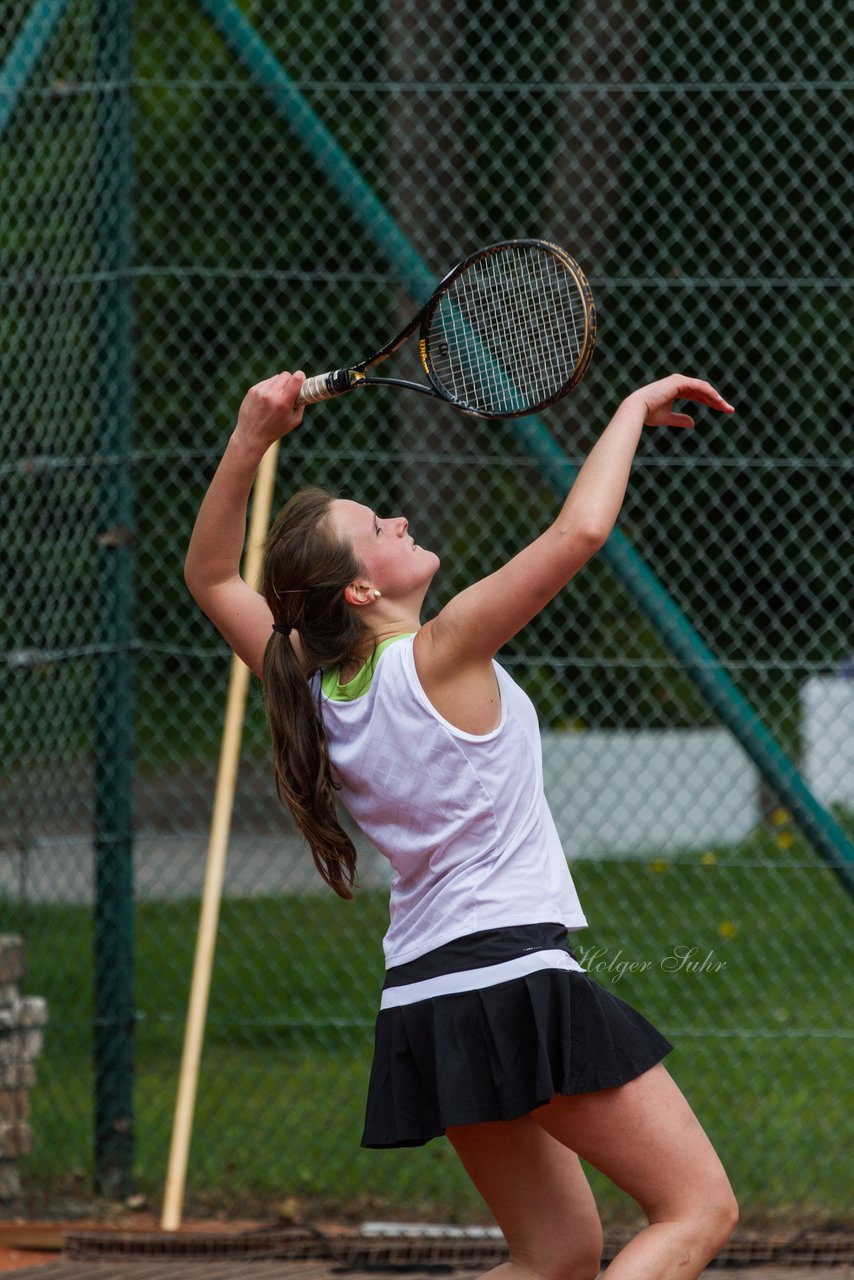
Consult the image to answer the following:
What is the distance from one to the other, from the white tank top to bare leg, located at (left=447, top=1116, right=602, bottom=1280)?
0.29 meters

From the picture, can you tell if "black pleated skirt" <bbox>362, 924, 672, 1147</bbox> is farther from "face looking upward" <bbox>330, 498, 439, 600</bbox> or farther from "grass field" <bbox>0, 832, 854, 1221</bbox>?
"grass field" <bbox>0, 832, 854, 1221</bbox>

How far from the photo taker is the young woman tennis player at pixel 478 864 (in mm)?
2100

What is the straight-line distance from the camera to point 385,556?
2.26 m

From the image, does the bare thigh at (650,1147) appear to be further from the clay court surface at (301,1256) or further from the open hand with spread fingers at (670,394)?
the clay court surface at (301,1256)

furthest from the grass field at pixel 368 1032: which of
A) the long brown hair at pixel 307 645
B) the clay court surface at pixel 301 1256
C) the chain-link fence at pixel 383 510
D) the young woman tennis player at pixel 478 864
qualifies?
the long brown hair at pixel 307 645

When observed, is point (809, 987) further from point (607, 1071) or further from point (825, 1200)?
point (607, 1071)

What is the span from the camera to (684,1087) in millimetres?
4449

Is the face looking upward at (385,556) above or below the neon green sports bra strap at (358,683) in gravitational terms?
above

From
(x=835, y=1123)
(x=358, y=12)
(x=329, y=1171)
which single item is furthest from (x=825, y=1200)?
(x=358, y=12)

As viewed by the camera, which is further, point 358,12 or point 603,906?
point 358,12

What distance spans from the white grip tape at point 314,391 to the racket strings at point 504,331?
319 mm

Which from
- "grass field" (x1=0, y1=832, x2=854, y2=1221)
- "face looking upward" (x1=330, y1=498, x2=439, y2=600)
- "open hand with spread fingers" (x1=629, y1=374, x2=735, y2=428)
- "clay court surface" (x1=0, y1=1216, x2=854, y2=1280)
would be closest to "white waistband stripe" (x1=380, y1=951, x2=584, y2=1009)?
"face looking upward" (x1=330, y1=498, x2=439, y2=600)

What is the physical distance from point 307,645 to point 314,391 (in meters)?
0.36

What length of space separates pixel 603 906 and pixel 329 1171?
1.85 m
